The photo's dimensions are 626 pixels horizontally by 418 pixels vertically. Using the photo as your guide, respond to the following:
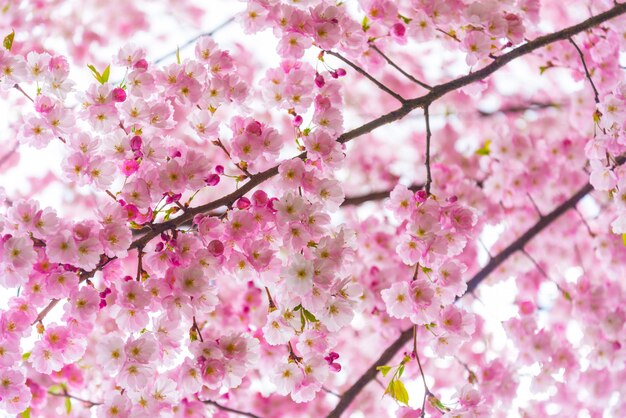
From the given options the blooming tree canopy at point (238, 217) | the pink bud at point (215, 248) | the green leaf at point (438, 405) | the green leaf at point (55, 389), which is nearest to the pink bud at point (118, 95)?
the blooming tree canopy at point (238, 217)

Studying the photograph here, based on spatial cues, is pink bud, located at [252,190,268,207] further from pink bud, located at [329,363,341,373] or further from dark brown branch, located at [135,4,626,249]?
pink bud, located at [329,363,341,373]

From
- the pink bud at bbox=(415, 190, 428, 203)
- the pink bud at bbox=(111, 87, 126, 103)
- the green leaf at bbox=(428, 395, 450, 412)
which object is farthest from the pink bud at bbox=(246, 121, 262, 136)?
→ the green leaf at bbox=(428, 395, 450, 412)

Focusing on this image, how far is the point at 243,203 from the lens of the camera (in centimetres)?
212

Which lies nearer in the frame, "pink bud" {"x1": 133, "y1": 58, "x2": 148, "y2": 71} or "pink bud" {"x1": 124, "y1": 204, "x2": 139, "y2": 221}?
"pink bud" {"x1": 124, "y1": 204, "x2": 139, "y2": 221}

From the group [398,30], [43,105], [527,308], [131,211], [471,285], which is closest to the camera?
[131,211]

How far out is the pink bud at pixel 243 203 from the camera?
211cm

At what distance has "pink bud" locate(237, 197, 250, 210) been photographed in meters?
2.11

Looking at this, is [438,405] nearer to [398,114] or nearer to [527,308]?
[398,114]

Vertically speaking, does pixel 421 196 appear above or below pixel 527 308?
below

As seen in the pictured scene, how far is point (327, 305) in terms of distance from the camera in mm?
2057

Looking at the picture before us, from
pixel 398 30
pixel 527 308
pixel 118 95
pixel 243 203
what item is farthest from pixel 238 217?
pixel 527 308

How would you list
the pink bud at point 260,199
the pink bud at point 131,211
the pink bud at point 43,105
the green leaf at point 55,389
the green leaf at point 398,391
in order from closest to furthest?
the pink bud at point 131,211 < the pink bud at point 260,199 < the pink bud at point 43,105 < the green leaf at point 398,391 < the green leaf at point 55,389

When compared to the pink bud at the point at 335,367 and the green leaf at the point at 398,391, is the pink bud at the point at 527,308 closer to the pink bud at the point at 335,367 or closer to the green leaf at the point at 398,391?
the green leaf at the point at 398,391

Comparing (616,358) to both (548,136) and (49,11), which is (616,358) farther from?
(49,11)
